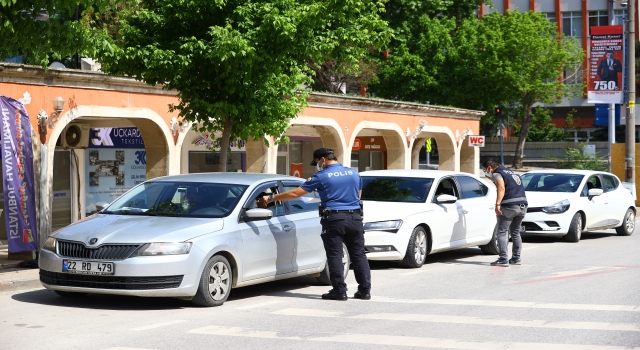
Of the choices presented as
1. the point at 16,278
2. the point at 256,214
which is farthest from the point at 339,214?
the point at 16,278

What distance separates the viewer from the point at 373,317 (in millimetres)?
9148

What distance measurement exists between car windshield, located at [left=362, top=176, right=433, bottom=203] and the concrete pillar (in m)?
5.14

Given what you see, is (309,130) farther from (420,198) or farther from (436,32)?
(436,32)

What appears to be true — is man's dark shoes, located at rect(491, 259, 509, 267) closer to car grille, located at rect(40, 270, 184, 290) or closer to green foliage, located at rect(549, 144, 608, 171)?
car grille, located at rect(40, 270, 184, 290)

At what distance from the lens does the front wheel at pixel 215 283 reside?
375 inches

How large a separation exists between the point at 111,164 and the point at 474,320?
1389 centimetres

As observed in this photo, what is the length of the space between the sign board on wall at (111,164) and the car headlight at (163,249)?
11834mm

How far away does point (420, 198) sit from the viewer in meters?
14.6

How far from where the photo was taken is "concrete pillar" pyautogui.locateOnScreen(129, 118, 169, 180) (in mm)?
18562

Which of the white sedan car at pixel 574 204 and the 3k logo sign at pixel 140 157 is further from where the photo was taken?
the 3k logo sign at pixel 140 157

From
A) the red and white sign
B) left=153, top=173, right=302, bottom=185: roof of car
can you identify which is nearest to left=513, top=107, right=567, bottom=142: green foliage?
the red and white sign

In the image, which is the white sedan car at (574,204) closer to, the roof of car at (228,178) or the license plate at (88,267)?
the roof of car at (228,178)

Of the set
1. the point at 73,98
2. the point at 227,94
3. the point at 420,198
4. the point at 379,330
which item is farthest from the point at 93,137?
→ the point at 379,330

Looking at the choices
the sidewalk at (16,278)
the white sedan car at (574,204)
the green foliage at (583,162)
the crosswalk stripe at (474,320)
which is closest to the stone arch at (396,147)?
the white sedan car at (574,204)
